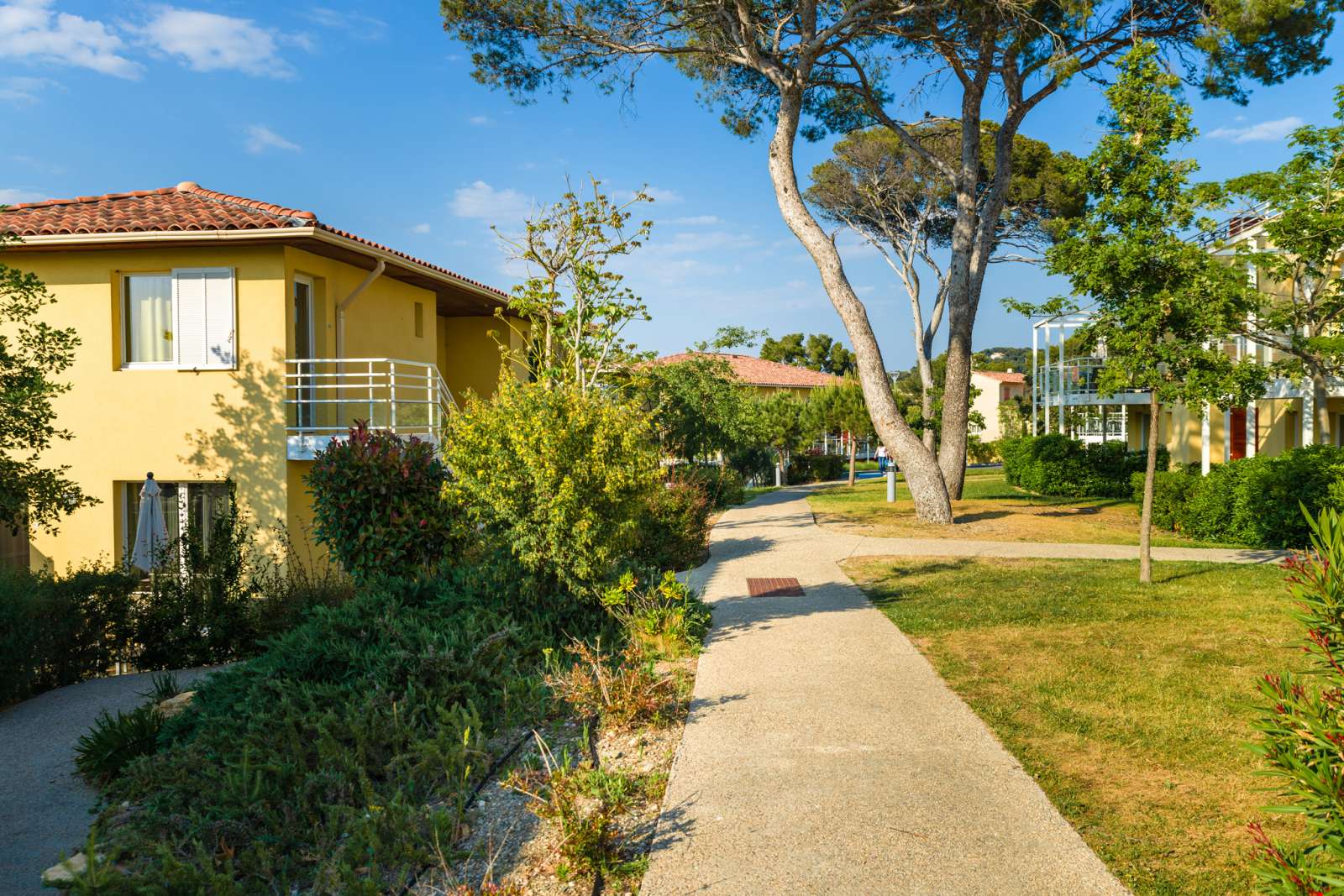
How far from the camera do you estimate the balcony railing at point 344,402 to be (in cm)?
1209

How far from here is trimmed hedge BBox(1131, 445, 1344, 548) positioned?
13328 millimetres

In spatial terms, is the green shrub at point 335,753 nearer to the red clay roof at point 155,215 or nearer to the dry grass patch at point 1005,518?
the red clay roof at point 155,215

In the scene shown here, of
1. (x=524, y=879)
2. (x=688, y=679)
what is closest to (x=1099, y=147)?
(x=688, y=679)

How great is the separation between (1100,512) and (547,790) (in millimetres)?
18448

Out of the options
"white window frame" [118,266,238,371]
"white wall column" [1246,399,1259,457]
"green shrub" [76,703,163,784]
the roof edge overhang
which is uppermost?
the roof edge overhang

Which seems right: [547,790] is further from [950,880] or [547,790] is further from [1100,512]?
[1100,512]

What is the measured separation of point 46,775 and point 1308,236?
55.6 ft

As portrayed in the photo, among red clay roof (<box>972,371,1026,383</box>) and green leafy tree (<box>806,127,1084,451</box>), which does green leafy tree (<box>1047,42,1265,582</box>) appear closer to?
green leafy tree (<box>806,127,1084,451</box>)

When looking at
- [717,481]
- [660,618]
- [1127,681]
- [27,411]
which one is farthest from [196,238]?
[717,481]

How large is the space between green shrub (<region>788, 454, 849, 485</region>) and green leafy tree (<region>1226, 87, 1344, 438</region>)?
25169mm

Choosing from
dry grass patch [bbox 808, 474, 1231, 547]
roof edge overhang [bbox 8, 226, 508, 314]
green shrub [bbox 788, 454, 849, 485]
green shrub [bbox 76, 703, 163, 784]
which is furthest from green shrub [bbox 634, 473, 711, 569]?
green shrub [bbox 788, 454, 849, 485]

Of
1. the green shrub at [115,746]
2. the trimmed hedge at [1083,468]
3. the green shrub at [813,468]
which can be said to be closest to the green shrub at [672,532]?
the green shrub at [115,746]

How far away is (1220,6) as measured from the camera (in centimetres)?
1485

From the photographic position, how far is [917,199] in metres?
29.0
